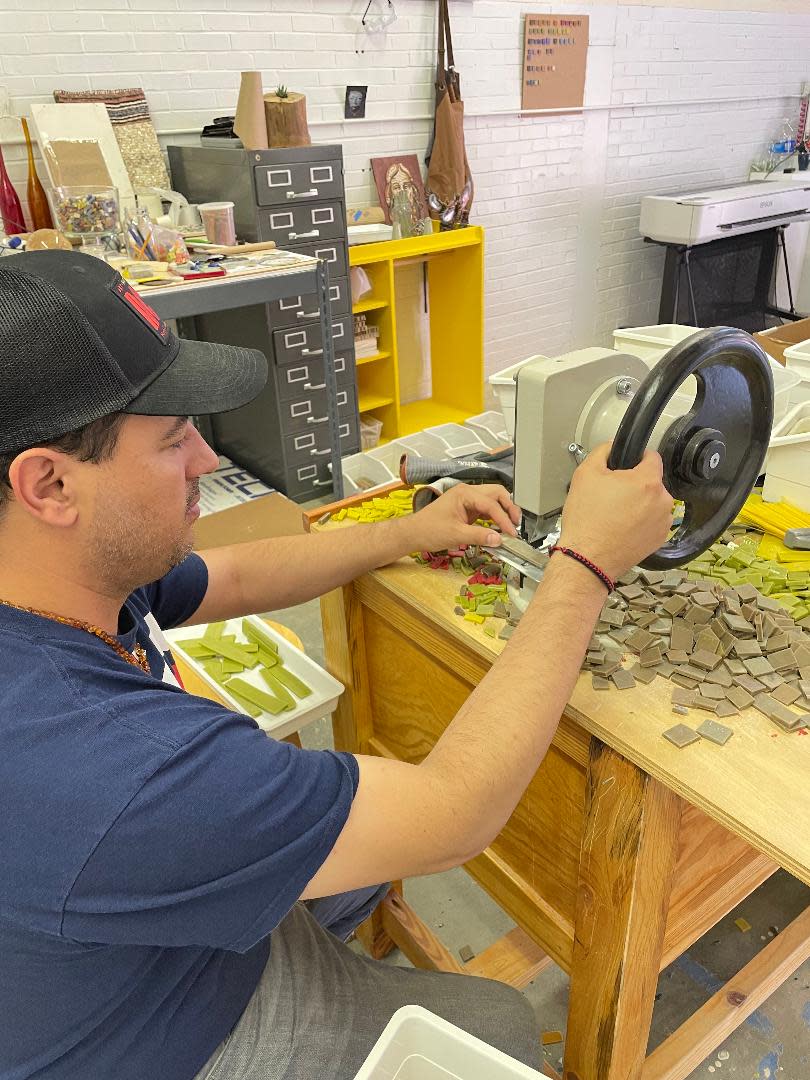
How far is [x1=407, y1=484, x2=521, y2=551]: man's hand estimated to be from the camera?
1230mm

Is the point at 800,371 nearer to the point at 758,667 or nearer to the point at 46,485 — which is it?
the point at 758,667

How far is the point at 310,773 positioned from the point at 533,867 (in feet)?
2.13

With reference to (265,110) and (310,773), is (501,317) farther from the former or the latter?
(310,773)

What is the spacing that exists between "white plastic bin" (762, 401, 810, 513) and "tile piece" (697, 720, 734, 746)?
558 millimetres

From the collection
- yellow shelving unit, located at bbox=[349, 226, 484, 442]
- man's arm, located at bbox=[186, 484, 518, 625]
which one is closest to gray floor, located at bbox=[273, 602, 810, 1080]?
man's arm, located at bbox=[186, 484, 518, 625]

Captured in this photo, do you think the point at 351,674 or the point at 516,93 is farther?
the point at 516,93

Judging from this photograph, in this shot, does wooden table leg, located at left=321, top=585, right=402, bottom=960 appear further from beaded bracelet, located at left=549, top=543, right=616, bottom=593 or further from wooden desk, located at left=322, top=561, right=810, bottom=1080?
beaded bracelet, located at left=549, top=543, right=616, bottom=593

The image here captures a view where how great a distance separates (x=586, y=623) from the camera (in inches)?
35.9

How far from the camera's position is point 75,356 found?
72 cm

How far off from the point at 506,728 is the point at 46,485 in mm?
523

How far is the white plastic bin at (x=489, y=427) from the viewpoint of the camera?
300cm

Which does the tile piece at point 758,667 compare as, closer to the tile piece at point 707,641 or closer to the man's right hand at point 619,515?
the tile piece at point 707,641

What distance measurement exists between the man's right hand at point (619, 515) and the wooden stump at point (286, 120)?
2794mm

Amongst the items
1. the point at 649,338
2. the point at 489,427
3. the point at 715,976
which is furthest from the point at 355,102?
the point at 715,976
